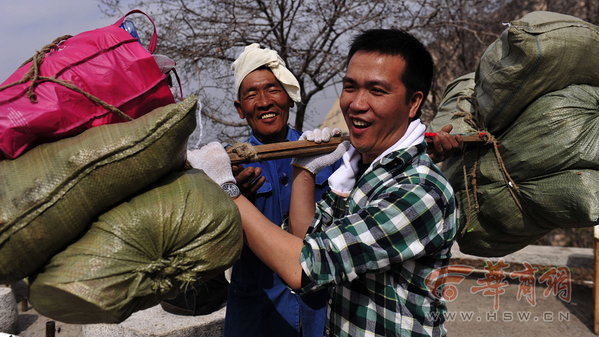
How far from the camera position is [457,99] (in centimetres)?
267

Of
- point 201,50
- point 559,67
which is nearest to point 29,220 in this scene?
point 559,67

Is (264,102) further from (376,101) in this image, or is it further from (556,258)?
(556,258)

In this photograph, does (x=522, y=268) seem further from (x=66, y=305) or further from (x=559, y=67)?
(x=66, y=305)

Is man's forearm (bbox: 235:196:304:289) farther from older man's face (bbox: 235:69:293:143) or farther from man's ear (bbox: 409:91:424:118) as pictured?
older man's face (bbox: 235:69:293:143)

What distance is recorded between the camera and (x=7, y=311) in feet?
14.4

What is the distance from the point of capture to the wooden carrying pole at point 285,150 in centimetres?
170

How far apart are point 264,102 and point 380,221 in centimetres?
125

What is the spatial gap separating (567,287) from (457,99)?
4773mm

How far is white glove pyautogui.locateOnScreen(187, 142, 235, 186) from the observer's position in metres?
1.49

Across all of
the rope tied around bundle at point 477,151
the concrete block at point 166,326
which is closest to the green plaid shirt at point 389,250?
the rope tied around bundle at point 477,151

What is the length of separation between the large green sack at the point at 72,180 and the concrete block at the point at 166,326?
244 cm

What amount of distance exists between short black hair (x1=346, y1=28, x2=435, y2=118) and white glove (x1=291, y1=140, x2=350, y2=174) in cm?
40

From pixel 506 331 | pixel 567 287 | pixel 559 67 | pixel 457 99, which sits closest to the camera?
pixel 559 67

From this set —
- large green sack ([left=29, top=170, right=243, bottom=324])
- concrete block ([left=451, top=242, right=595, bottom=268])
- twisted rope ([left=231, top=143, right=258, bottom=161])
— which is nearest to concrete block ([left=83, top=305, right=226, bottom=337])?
twisted rope ([left=231, top=143, right=258, bottom=161])
